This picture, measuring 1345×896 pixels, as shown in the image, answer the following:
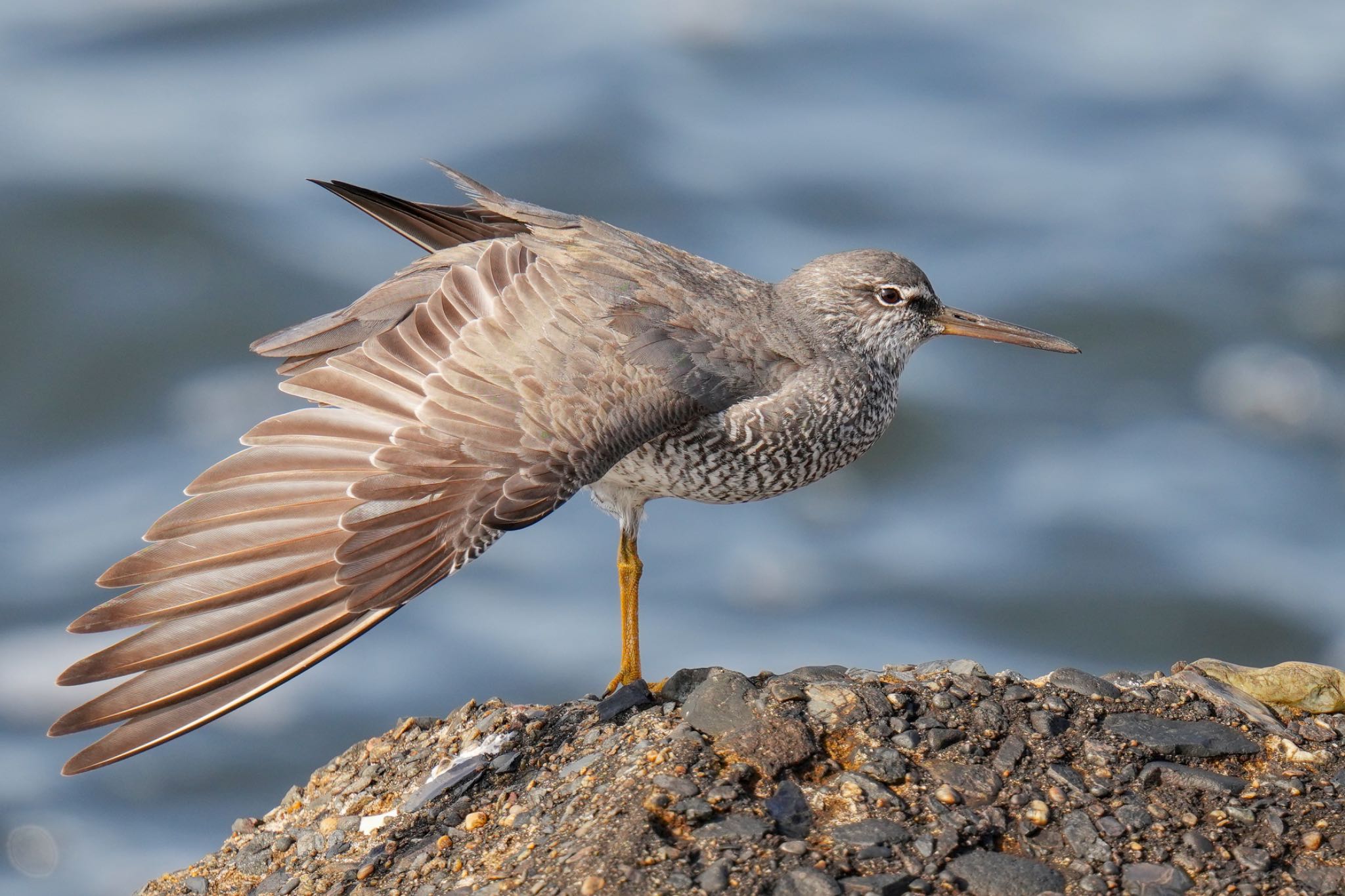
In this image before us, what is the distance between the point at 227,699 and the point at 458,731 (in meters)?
1.44

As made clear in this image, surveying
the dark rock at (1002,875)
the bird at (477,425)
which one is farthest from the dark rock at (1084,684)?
the bird at (477,425)

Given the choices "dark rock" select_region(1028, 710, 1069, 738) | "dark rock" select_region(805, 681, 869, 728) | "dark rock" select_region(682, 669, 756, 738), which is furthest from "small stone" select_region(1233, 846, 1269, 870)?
"dark rock" select_region(682, 669, 756, 738)

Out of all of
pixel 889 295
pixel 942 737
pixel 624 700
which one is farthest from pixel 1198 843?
pixel 889 295

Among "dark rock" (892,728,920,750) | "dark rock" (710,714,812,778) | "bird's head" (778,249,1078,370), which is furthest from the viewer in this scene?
"bird's head" (778,249,1078,370)

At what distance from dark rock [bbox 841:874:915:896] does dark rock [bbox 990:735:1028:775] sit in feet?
2.71

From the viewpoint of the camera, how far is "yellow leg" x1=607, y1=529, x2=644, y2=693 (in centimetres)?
788

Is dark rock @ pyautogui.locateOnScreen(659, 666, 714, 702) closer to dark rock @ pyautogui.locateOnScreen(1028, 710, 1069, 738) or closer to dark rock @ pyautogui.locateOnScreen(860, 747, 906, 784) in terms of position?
dark rock @ pyautogui.locateOnScreen(860, 747, 906, 784)

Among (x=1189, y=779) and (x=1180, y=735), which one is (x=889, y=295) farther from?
(x=1189, y=779)

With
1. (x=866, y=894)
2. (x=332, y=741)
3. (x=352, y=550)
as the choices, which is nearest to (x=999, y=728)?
(x=866, y=894)

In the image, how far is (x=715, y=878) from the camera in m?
5.13

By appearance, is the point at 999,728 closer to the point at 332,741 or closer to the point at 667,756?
the point at 667,756

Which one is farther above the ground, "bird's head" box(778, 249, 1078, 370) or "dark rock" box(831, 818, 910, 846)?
"bird's head" box(778, 249, 1078, 370)

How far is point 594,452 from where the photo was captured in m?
6.69

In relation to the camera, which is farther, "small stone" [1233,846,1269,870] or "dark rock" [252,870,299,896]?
"dark rock" [252,870,299,896]
